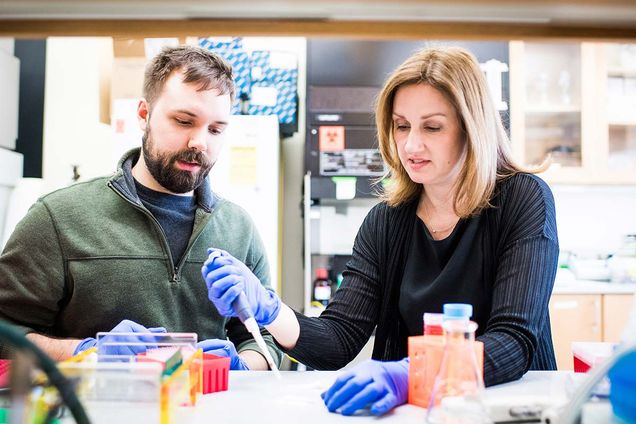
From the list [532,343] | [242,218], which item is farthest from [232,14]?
[242,218]

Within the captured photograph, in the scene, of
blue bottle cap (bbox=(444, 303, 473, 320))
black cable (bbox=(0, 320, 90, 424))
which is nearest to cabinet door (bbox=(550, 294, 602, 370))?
blue bottle cap (bbox=(444, 303, 473, 320))

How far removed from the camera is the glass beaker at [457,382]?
80 centimetres

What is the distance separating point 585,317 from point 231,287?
2.51 meters

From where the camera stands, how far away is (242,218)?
1692 millimetres

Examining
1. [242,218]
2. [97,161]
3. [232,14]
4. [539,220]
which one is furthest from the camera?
[97,161]

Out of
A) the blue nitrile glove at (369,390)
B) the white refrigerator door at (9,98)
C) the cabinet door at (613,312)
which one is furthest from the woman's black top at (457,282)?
the white refrigerator door at (9,98)

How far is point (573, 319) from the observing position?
9.95ft

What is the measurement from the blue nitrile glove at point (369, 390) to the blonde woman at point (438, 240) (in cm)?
30

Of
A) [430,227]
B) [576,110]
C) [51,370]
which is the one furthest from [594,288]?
[51,370]

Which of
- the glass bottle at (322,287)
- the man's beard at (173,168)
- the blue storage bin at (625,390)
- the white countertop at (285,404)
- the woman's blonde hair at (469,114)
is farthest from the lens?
the glass bottle at (322,287)

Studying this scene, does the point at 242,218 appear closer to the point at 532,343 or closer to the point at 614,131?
Answer: the point at 532,343

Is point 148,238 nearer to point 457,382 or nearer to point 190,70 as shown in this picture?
point 190,70

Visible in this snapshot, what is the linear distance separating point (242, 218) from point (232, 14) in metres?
1.14

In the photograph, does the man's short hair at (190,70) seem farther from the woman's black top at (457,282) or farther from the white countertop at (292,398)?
the white countertop at (292,398)
